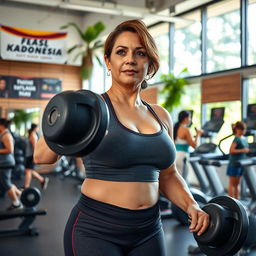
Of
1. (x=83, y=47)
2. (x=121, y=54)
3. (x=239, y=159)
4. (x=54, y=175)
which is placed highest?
(x=83, y=47)

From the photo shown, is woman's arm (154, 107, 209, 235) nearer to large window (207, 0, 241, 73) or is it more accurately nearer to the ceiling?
large window (207, 0, 241, 73)

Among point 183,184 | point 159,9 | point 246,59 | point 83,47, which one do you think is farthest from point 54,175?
point 183,184

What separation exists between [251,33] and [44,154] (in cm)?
599

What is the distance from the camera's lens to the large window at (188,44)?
24.9ft

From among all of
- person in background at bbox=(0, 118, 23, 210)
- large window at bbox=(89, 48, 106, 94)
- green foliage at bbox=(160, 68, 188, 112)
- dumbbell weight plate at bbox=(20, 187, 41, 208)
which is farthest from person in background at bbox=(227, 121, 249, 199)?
large window at bbox=(89, 48, 106, 94)

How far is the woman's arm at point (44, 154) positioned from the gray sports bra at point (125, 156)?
4.7 inches

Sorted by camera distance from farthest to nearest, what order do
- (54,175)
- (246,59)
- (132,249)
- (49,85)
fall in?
(49,85)
(54,175)
(246,59)
(132,249)

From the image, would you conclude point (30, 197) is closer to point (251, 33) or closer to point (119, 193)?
point (119, 193)

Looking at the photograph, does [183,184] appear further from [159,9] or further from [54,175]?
[54,175]

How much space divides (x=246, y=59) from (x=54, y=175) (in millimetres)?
6008

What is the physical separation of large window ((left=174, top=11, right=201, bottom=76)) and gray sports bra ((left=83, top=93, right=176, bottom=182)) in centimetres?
638

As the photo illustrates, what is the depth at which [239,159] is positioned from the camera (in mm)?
5090

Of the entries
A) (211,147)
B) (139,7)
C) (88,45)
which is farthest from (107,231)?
(88,45)

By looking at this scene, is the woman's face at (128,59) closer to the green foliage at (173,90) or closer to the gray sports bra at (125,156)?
the gray sports bra at (125,156)
